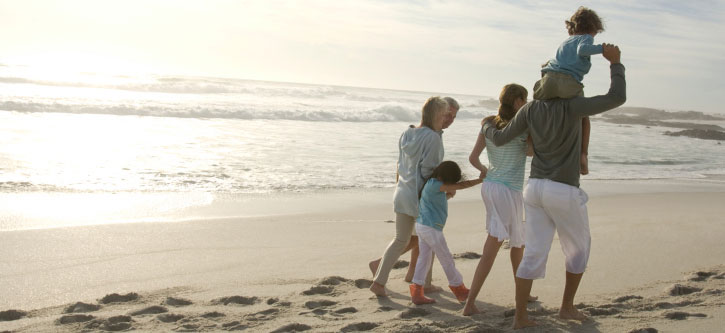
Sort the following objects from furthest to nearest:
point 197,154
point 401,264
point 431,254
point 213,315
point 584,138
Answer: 1. point 197,154
2. point 401,264
3. point 431,254
4. point 213,315
5. point 584,138

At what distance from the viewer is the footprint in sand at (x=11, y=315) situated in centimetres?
405

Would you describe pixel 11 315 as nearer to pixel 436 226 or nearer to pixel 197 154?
pixel 436 226

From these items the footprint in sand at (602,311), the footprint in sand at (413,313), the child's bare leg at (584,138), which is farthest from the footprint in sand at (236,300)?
the child's bare leg at (584,138)

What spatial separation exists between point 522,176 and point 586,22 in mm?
1044

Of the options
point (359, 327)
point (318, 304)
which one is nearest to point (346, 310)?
point (318, 304)

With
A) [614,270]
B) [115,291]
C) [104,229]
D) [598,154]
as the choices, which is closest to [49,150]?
[104,229]

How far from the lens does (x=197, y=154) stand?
13.2 m

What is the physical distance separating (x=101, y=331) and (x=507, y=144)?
8.78ft

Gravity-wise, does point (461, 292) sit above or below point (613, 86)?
below

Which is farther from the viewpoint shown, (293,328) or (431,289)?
(431,289)

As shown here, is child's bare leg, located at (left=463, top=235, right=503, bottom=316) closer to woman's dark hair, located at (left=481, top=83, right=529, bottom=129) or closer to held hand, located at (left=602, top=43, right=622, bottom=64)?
woman's dark hair, located at (left=481, top=83, right=529, bottom=129)

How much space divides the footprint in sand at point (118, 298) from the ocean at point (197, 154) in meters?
2.67

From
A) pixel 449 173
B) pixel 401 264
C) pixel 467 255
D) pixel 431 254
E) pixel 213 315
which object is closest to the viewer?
pixel 213 315

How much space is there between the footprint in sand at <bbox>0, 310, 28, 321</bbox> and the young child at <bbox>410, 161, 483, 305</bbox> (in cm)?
253
